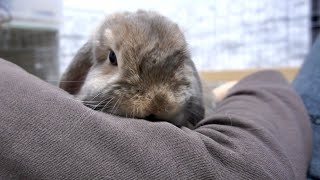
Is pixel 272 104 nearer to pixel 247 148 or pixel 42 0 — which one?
pixel 247 148

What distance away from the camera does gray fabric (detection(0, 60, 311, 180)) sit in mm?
542

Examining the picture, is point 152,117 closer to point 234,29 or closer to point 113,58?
point 113,58

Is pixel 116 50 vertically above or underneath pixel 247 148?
above

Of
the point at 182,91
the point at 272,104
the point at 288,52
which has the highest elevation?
the point at 182,91

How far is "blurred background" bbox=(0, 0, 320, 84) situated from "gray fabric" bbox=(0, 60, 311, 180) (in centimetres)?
129

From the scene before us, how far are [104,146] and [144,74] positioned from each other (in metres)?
0.23

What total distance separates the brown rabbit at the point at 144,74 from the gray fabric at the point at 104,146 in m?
0.09

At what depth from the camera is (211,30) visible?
2.64 meters

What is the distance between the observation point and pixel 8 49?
1.91 metres

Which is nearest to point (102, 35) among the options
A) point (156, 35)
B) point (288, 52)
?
point (156, 35)

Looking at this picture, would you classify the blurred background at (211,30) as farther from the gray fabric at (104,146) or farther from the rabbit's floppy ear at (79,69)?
the gray fabric at (104,146)

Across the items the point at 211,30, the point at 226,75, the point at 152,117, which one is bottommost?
the point at 226,75

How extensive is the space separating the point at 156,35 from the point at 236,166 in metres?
0.35

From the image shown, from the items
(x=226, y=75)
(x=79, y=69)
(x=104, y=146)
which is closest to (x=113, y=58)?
(x=79, y=69)
